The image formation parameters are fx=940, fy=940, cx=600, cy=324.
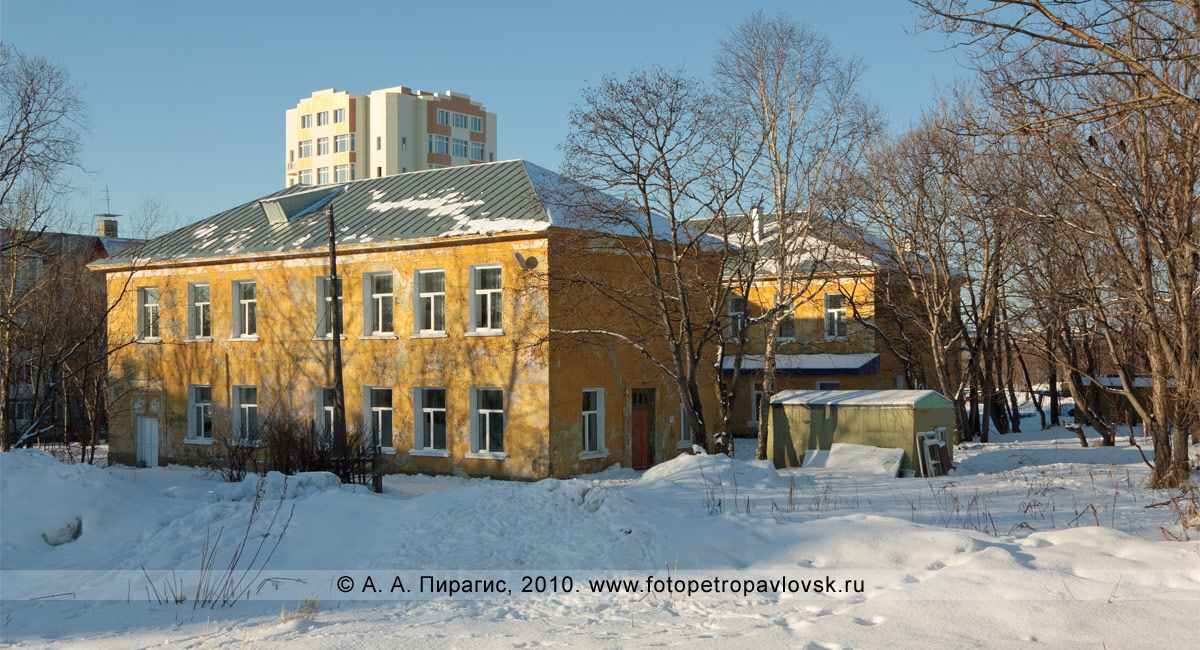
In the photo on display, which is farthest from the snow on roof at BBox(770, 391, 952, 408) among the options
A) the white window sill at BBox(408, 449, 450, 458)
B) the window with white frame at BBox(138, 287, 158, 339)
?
the window with white frame at BBox(138, 287, 158, 339)

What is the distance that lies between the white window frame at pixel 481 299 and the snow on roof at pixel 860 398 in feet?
23.4

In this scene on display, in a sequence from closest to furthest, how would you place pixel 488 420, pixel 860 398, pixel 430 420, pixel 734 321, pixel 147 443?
pixel 860 398, pixel 488 420, pixel 430 420, pixel 147 443, pixel 734 321

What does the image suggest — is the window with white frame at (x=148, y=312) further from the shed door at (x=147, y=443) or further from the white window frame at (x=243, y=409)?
the white window frame at (x=243, y=409)

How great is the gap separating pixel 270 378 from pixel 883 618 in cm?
2364

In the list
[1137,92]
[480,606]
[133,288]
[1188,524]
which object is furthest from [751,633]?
[133,288]

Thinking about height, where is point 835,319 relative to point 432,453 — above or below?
above

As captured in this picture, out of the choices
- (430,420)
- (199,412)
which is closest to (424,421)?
(430,420)

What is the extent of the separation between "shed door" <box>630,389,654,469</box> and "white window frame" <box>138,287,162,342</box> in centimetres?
1606

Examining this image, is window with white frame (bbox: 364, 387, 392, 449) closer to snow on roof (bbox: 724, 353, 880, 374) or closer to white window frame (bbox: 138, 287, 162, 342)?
white window frame (bbox: 138, 287, 162, 342)

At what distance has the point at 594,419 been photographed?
79.8 ft

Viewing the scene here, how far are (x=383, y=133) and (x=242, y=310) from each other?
5716 cm

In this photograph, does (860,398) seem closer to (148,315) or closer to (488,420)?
(488,420)

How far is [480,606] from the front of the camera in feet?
27.1

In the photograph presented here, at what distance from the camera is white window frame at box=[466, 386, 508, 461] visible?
23391mm
